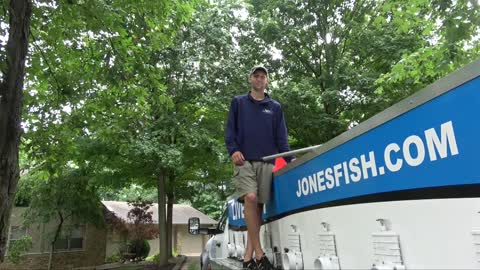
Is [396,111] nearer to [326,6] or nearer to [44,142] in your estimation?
[44,142]

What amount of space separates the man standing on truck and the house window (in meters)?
21.8

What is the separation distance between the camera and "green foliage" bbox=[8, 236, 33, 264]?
18922 millimetres

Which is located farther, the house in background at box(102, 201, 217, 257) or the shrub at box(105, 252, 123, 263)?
the house in background at box(102, 201, 217, 257)

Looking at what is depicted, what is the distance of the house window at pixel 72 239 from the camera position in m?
22.5

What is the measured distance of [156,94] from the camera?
741cm

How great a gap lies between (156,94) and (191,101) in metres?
8.82

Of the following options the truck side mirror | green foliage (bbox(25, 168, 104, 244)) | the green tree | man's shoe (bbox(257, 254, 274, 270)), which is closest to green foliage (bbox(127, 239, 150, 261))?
the green tree

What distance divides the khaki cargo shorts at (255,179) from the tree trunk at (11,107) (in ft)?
7.28

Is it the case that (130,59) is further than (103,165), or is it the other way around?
(103,165)

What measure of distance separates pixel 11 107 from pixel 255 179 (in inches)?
102

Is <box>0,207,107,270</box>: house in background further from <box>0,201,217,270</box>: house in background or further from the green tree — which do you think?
the green tree

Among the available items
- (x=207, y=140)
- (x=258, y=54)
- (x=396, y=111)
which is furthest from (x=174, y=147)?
(x=396, y=111)

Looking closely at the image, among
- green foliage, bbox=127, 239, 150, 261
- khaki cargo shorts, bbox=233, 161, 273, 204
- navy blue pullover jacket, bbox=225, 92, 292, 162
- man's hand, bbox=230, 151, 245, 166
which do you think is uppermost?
navy blue pullover jacket, bbox=225, 92, 292, 162

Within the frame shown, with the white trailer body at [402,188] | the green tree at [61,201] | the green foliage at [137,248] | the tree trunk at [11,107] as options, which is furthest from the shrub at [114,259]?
the white trailer body at [402,188]
